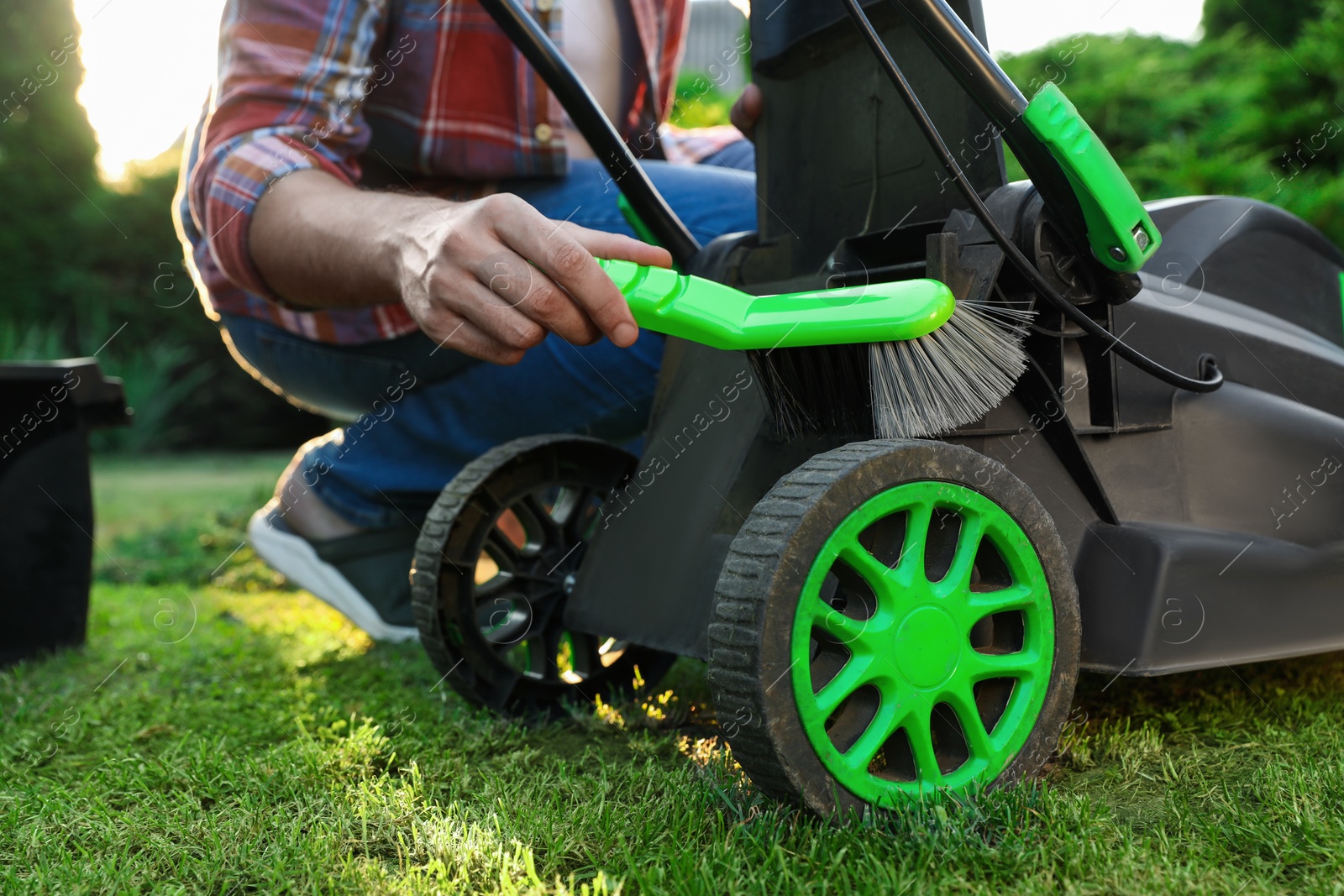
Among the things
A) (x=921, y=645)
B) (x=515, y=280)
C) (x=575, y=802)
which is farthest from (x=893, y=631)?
(x=515, y=280)

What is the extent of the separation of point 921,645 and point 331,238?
35.1 inches

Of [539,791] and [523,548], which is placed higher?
[523,548]

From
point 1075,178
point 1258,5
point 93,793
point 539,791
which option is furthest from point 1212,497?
point 1258,5

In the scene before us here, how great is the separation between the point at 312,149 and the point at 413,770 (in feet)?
3.08

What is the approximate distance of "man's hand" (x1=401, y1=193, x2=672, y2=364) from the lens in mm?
972

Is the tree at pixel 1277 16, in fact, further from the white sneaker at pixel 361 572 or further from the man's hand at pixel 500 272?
the man's hand at pixel 500 272

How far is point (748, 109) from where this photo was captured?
148 centimetres

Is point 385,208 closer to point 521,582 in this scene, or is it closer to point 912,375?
point 521,582

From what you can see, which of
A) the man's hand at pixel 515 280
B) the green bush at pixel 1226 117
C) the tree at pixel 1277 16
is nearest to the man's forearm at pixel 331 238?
the man's hand at pixel 515 280

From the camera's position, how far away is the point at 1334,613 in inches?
49.0

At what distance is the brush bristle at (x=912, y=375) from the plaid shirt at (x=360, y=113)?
86 centimetres

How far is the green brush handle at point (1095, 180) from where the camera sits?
988 millimetres

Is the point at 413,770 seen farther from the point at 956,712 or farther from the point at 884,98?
the point at 884,98

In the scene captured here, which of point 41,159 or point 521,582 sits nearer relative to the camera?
point 521,582
